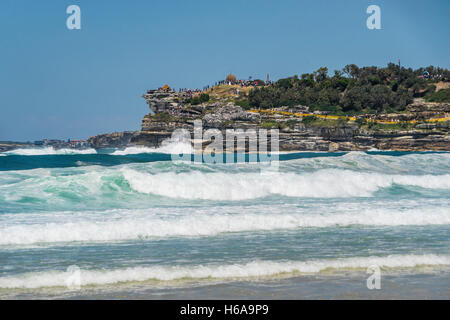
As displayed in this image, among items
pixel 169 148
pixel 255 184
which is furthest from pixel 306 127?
pixel 255 184

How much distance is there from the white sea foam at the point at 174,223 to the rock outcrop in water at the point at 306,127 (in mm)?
69551

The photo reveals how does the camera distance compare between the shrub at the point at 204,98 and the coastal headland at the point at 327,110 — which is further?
the shrub at the point at 204,98

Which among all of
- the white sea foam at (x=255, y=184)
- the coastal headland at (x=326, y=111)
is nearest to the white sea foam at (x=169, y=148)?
the coastal headland at (x=326, y=111)

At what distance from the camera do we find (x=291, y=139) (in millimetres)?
83062

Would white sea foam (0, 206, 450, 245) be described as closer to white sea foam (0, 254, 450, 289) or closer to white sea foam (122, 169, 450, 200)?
white sea foam (0, 254, 450, 289)

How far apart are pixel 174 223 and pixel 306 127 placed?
74304 millimetres

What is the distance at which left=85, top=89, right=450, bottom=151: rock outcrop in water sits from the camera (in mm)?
80438

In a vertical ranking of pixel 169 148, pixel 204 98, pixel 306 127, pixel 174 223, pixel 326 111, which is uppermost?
pixel 204 98

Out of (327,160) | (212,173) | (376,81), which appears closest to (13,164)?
(212,173)

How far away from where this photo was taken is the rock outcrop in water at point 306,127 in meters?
80.4

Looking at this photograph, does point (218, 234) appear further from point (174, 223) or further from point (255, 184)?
point (255, 184)

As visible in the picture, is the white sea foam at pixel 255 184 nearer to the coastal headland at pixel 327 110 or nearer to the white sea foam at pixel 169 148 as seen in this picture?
the coastal headland at pixel 327 110

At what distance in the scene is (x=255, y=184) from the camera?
61.5ft

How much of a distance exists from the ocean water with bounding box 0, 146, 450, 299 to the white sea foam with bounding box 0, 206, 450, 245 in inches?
1.1
